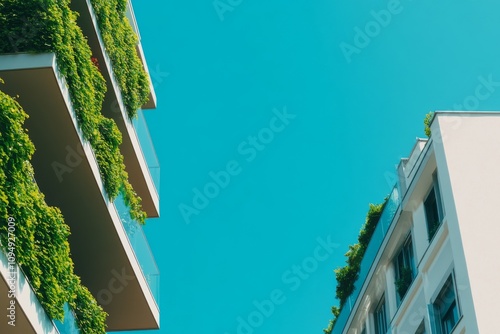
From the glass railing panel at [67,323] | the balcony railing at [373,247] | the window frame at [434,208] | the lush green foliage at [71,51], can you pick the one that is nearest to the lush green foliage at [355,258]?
the balcony railing at [373,247]

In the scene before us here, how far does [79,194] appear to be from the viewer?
18.5m

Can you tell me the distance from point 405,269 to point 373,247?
2.68 meters

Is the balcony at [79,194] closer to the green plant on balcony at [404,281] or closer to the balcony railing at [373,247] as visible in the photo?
the green plant on balcony at [404,281]

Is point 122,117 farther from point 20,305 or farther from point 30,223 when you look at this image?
point 20,305

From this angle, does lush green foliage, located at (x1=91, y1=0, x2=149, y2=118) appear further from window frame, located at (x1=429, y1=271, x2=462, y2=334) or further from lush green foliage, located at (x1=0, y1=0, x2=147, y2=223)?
window frame, located at (x1=429, y1=271, x2=462, y2=334)

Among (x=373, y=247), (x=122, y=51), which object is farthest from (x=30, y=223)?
(x=373, y=247)

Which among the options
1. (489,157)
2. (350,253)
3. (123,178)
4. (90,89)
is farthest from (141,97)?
(350,253)

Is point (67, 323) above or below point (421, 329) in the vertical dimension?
above

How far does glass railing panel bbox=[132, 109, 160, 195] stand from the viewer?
2293cm

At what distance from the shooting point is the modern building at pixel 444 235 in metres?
20.5

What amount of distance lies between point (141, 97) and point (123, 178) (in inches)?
134

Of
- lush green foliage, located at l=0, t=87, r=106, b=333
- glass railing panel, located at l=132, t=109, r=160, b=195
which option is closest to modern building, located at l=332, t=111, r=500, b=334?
glass railing panel, located at l=132, t=109, r=160, b=195

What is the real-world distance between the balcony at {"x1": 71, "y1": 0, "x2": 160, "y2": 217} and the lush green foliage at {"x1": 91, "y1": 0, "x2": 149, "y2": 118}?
0.66 feet

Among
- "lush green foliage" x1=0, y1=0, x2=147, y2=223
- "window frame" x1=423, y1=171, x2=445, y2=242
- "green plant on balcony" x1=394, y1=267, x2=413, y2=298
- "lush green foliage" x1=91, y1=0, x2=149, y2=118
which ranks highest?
"lush green foliage" x1=91, y1=0, x2=149, y2=118
